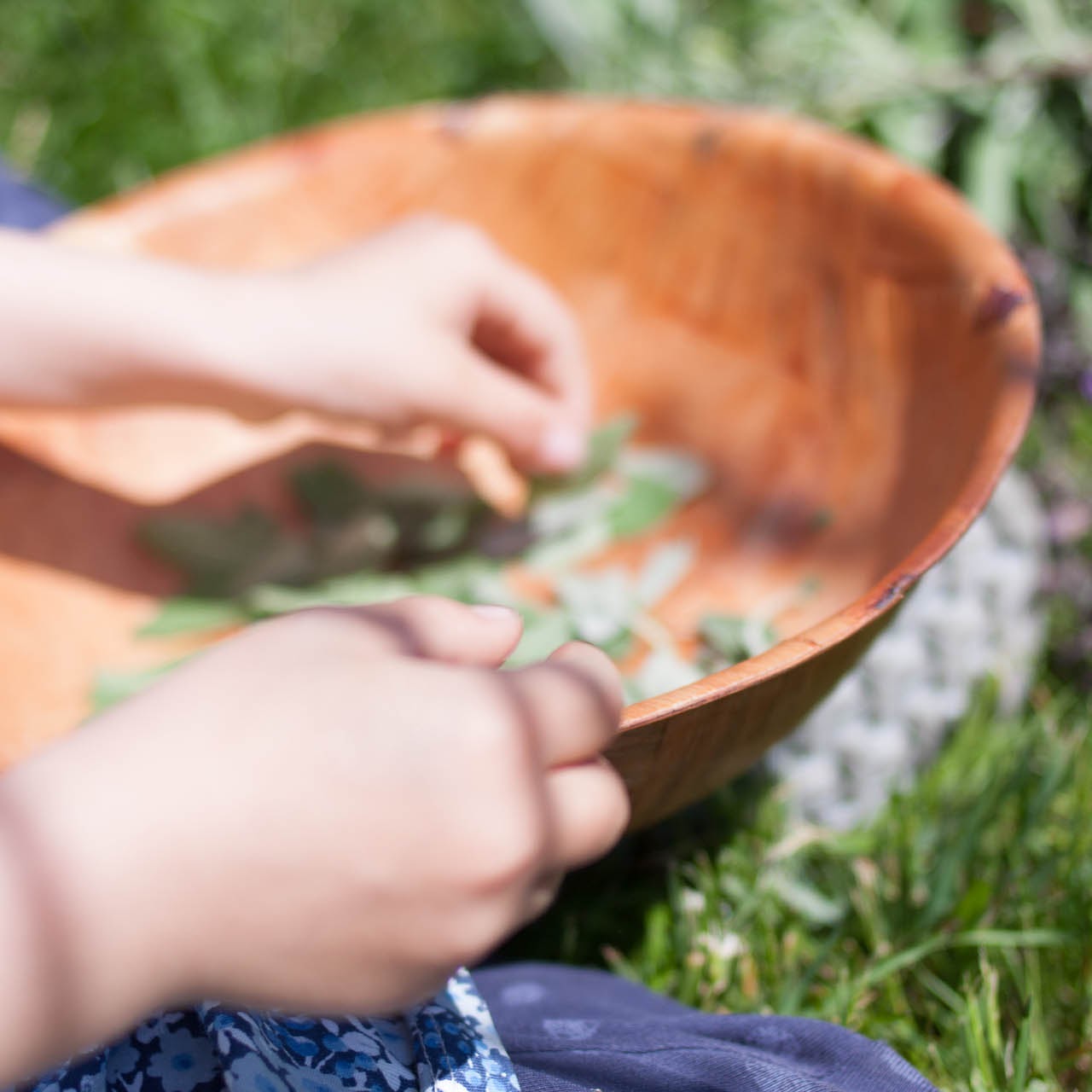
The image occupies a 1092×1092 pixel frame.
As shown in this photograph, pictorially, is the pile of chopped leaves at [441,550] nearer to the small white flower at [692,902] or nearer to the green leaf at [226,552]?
the green leaf at [226,552]

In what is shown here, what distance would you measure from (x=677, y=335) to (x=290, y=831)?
72cm

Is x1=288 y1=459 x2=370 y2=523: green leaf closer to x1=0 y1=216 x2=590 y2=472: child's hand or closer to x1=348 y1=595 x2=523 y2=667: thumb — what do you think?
x1=0 y1=216 x2=590 y2=472: child's hand

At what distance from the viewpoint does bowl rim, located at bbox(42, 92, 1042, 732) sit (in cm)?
54

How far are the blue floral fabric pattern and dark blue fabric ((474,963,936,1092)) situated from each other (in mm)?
36

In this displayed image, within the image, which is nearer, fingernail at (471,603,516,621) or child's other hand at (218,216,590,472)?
fingernail at (471,603,516,621)

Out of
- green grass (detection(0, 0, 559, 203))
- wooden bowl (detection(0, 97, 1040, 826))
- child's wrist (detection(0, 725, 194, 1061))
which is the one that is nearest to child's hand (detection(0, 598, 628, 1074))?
child's wrist (detection(0, 725, 194, 1061))

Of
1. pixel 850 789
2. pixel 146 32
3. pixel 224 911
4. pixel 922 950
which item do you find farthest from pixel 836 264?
pixel 146 32

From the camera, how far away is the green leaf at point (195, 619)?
33.1 inches

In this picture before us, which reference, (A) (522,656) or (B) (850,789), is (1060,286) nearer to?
(B) (850,789)

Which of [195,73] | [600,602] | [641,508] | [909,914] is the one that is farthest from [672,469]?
[195,73]

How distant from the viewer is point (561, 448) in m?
0.87

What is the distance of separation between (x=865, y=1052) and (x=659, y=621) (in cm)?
34

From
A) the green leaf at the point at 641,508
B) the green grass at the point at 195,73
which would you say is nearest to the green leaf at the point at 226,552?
the green leaf at the point at 641,508

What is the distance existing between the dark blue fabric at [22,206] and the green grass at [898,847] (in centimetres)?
29
